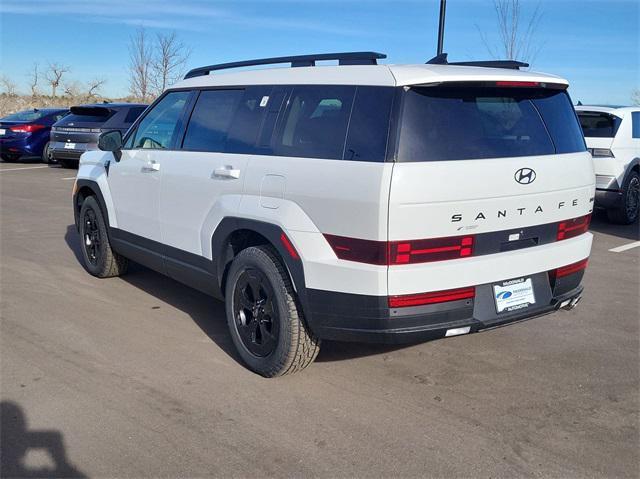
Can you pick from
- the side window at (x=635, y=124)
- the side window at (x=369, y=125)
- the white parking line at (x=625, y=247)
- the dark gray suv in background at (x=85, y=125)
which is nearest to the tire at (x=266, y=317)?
the side window at (x=369, y=125)

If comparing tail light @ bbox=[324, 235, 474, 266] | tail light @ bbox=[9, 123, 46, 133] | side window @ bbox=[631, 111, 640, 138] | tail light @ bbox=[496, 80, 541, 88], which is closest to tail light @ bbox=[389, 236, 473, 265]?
tail light @ bbox=[324, 235, 474, 266]

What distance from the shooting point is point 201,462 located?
3189 mm

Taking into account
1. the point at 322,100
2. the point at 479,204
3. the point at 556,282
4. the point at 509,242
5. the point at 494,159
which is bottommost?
the point at 556,282

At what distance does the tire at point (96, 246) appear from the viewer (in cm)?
624

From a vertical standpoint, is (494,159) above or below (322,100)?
below

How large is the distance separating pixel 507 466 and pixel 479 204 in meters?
1.34

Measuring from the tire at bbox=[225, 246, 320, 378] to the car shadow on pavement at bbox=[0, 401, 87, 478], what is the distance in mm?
1270

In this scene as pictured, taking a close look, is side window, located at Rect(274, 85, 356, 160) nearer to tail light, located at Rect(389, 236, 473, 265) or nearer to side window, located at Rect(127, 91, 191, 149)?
tail light, located at Rect(389, 236, 473, 265)

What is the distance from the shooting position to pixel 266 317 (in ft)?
13.4

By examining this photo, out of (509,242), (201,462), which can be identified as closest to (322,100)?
(509,242)

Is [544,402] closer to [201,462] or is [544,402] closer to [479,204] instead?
[479,204]

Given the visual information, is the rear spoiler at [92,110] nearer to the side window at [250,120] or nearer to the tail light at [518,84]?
the side window at [250,120]

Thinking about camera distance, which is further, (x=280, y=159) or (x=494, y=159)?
(x=280, y=159)

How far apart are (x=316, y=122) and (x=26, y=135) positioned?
645 inches
